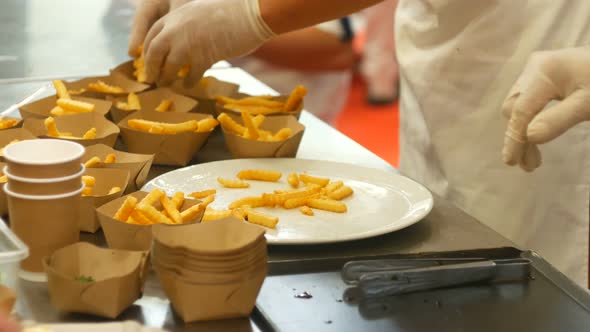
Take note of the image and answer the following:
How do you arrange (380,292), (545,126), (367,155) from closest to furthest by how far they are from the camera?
(380,292) → (545,126) → (367,155)

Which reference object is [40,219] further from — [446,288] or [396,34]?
[396,34]

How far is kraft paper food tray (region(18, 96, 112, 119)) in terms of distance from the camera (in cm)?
185

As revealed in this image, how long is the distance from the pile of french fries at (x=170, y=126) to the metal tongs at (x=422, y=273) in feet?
2.03

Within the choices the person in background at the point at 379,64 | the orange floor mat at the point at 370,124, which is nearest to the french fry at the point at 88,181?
the orange floor mat at the point at 370,124

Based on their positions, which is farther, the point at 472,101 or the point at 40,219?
the point at 472,101

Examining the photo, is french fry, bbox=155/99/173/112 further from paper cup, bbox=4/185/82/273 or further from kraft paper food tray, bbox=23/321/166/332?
kraft paper food tray, bbox=23/321/166/332

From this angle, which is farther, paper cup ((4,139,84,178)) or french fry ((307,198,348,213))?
french fry ((307,198,348,213))

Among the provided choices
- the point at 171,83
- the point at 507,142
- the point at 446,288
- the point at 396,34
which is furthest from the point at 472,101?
the point at 446,288

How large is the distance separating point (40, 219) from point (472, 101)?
1308 mm

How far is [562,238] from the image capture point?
2234 millimetres

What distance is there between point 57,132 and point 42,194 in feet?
1.59

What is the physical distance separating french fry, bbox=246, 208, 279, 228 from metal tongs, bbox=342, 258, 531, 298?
0.20 meters

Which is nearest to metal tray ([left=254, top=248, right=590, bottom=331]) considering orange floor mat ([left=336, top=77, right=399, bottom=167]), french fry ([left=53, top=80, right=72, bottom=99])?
french fry ([left=53, top=80, right=72, bottom=99])

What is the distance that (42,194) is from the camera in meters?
1.23
